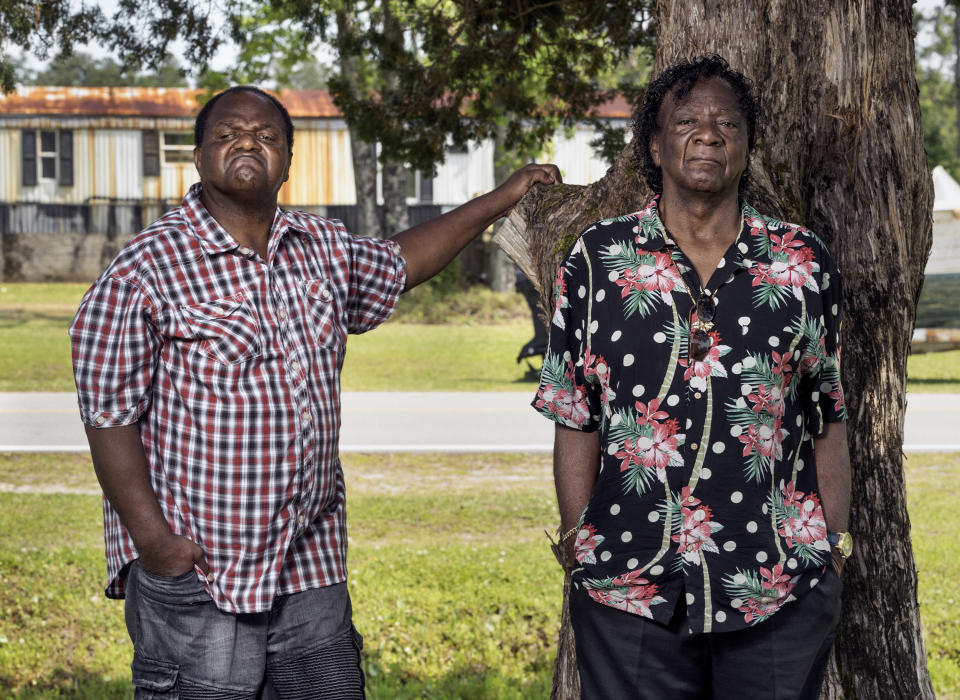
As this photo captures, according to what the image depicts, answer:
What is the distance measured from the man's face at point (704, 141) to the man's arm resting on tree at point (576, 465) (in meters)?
0.59

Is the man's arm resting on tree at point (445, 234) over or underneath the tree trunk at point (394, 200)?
underneath

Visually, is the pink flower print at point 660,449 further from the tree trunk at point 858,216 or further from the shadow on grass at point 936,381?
the shadow on grass at point 936,381

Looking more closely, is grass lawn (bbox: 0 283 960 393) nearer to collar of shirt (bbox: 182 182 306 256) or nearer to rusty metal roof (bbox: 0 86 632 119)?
rusty metal roof (bbox: 0 86 632 119)

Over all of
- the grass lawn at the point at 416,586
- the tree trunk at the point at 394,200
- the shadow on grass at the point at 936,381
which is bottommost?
the grass lawn at the point at 416,586

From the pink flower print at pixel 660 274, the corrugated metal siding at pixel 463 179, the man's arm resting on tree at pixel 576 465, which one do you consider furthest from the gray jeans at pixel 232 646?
the corrugated metal siding at pixel 463 179

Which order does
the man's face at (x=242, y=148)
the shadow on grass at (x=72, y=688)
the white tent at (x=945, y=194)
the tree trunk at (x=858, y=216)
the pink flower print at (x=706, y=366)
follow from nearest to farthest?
1. the pink flower print at (x=706, y=366)
2. the man's face at (x=242, y=148)
3. the tree trunk at (x=858, y=216)
4. the shadow on grass at (x=72, y=688)
5. the white tent at (x=945, y=194)

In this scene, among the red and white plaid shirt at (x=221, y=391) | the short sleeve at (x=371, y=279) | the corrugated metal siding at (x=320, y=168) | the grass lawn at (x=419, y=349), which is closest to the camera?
the red and white plaid shirt at (x=221, y=391)

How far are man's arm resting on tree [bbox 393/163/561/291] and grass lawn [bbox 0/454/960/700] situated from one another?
8.03 feet

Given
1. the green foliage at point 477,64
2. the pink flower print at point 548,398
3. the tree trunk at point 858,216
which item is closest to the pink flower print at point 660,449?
the pink flower print at point 548,398

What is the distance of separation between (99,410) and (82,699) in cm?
286

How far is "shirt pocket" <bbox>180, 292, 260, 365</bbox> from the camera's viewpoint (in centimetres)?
258

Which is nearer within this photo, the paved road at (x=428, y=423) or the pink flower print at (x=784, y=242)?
the pink flower print at (x=784, y=242)

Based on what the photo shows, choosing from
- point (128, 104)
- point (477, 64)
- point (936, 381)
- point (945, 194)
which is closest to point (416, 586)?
point (477, 64)

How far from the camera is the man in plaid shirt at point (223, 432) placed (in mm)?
2582
